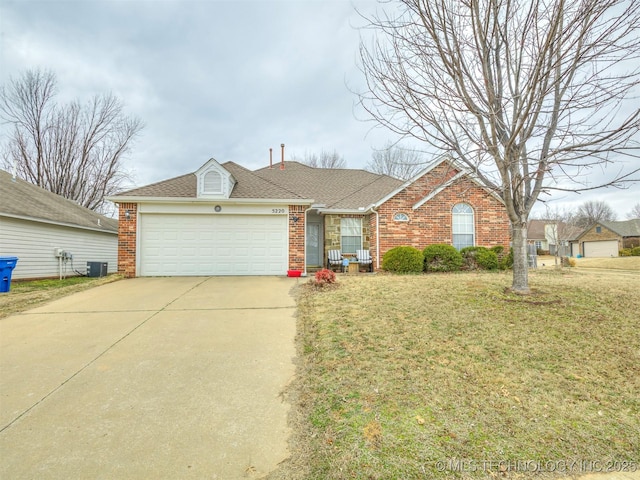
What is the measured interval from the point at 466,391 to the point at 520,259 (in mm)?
4506

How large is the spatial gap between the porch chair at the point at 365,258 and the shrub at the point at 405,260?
3.24 ft

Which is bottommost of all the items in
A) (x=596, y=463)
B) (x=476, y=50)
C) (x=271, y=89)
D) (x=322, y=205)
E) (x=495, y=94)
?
(x=596, y=463)

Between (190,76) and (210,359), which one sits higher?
(190,76)

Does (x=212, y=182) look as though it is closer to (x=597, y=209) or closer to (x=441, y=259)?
(x=441, y=259)

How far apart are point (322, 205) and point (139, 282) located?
7269mm

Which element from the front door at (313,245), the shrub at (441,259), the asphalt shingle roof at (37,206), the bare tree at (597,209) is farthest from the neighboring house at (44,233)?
the bare tree at (597,209)

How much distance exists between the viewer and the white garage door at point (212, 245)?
34.6 feet

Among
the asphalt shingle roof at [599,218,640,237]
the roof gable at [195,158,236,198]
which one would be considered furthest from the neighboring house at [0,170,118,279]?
the asphalt shingle roof at [599,218,640,237]

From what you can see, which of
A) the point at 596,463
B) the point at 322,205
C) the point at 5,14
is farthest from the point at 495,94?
the point at 5,14

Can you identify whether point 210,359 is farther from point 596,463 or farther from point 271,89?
point 271,89

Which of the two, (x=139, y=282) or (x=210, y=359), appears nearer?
(x=210, y=359)

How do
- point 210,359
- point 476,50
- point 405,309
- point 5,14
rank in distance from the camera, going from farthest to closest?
point 5,14, point 405,309, point 476,50, point 210,359

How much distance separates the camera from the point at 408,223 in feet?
39.8

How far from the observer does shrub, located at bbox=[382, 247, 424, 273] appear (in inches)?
435
